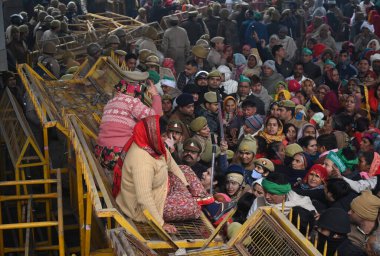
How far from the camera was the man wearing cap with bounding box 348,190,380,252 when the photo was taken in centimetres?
665

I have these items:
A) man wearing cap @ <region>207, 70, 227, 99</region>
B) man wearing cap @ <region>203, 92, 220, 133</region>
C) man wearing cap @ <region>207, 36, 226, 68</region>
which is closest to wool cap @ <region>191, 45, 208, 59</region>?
man wearing cap @ <region>207, 36, 226, 68</region>

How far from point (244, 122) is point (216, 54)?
4.21 meters

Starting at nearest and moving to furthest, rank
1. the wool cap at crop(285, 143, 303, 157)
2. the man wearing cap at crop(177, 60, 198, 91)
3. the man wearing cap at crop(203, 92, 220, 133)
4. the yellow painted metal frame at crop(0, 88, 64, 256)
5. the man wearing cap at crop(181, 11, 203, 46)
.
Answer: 1. the yellow painted metal frame at crop(0, 88, 64, 256)
2. the wool cap at crop(285, 143, 303, 157)
3. the man wearing cap at crop(203, 92, 220, 133)
4. the man wearing cap at crop(177, 60, 198, 91)
5. the man wearing cap at crop(181, 11, 203, 46)

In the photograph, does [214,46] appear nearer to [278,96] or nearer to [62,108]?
[278,96]

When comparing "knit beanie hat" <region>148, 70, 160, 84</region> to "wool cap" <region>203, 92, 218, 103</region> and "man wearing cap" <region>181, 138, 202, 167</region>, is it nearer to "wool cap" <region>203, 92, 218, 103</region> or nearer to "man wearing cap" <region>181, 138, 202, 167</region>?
"wool cap" <region>203, 92, 218, 103</region>

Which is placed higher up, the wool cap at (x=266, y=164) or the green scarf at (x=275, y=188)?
the green scarf at (x=275, y=188)

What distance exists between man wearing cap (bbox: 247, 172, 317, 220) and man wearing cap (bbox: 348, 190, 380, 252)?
477 millimetres

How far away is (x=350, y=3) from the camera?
882 inches

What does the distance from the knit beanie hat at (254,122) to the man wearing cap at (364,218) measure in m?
3.95

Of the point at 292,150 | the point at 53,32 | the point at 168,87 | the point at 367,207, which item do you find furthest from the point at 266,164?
the point at 53,32

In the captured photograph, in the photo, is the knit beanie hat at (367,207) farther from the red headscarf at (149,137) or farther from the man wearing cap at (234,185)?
the red headscarf at (149,137)

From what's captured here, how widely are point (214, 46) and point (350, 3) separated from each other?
8.54 metres

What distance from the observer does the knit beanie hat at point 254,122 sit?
10.6 m

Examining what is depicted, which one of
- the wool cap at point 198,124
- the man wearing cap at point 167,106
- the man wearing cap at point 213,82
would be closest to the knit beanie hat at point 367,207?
the wool cap at point 198,124
